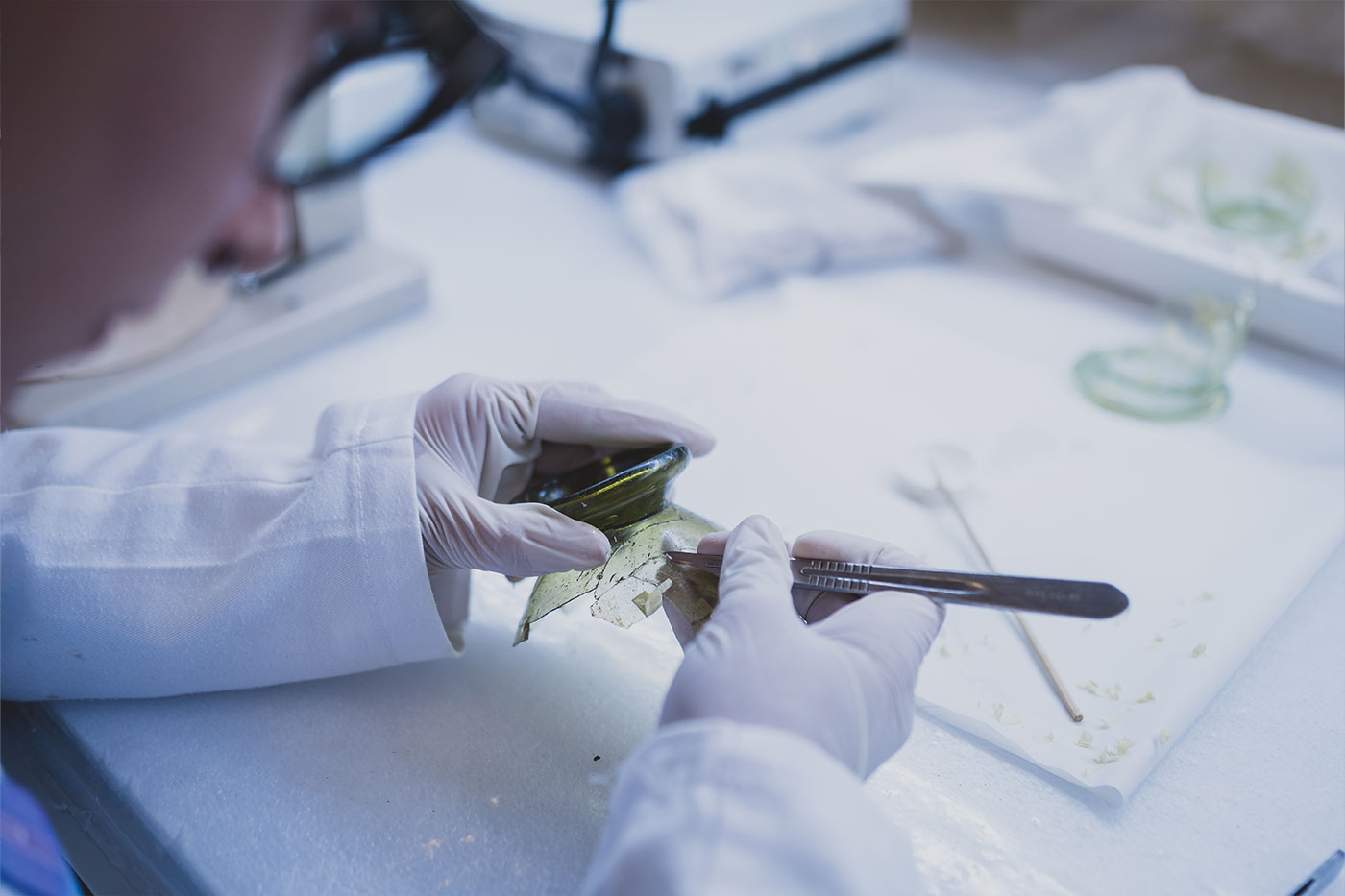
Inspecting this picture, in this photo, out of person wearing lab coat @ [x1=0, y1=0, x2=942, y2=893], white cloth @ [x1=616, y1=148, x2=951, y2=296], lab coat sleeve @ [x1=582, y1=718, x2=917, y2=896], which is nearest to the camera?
person wearing lab coat @ [x1=0, y1=0, x2=942, y2=893]

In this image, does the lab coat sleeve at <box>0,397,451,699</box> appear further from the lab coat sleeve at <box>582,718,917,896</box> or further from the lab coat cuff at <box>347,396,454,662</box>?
the lab coat sleeve at <box>582,718,917,896</box>

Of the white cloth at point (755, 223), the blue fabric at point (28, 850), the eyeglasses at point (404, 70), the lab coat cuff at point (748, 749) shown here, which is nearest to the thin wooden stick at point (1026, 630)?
the lab coat cuff at point (748, 749)

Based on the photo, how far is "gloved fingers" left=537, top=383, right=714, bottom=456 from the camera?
70 centimetres

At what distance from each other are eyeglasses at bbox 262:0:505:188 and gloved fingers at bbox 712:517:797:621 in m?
0.30

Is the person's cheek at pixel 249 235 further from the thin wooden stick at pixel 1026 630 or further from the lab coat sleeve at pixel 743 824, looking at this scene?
the thin wooden stick at pixel 1026 630

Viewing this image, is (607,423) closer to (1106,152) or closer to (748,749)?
(748,749)

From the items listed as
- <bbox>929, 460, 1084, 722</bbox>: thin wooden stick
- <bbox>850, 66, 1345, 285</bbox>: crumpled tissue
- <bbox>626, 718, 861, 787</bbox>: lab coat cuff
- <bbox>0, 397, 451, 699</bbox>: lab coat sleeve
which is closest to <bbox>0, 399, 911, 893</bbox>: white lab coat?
<bbox>0, 397, 451, 699</bbox>: lab coat sleeve

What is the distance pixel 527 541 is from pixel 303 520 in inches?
5.9

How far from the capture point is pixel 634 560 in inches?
24.9

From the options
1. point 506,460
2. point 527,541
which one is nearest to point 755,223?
point 506,460

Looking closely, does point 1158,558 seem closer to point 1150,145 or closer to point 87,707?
point 1150,145

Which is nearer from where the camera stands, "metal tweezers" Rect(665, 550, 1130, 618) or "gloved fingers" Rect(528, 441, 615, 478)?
"metal tweezers" Rect(665, 550, 1130, 618)

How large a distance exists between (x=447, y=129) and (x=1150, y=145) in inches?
39.3

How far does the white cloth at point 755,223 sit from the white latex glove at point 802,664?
61 centimetres
